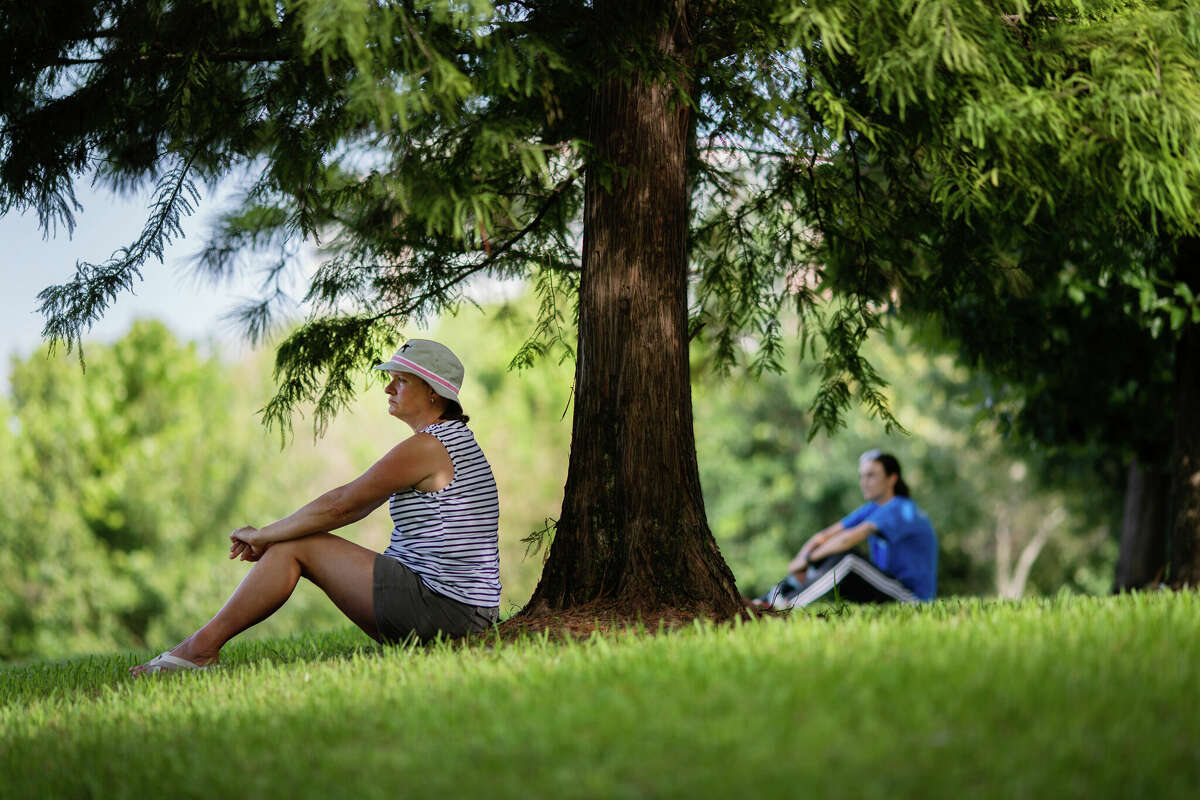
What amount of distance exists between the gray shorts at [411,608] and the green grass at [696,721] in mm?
502

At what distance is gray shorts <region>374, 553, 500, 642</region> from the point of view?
206 inches

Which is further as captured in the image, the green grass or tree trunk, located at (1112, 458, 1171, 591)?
tree trunk, located at (1112, 458, 1171, 591)

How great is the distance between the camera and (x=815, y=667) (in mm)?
3521

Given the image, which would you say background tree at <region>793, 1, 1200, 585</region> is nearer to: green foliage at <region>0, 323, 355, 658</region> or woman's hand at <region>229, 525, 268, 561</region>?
woman's hand at <region>229, 525, 268, 561</region>

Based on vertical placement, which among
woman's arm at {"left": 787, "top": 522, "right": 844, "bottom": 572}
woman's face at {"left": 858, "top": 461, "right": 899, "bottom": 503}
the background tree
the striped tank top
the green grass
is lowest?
woman's arm at {"left": 787, "top": 522, "right": 844, "bottom": 572}

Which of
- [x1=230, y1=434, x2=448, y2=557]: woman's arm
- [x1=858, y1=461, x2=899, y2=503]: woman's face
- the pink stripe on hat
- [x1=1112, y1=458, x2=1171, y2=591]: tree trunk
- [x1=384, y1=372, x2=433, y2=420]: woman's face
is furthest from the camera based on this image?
[x1=1112, y1=458, x2=1171, y2=591]: tree trunk

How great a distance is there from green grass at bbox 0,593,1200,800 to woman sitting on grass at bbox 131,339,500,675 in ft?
1.77

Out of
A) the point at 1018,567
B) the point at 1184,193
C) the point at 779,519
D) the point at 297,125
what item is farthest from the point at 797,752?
the point at 1018,567

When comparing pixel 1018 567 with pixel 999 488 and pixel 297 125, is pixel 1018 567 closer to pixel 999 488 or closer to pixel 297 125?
pixel 999 488

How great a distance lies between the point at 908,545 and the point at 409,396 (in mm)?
5279

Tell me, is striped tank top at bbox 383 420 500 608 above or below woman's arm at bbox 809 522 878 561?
above

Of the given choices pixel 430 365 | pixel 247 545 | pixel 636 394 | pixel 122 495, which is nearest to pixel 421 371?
pixel 430 365

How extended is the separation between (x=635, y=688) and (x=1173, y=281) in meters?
6.76

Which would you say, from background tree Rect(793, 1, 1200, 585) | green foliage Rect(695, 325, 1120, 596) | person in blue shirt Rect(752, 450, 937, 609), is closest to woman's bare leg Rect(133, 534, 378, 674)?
background tree Rect(793, 1, 1200, 585)
